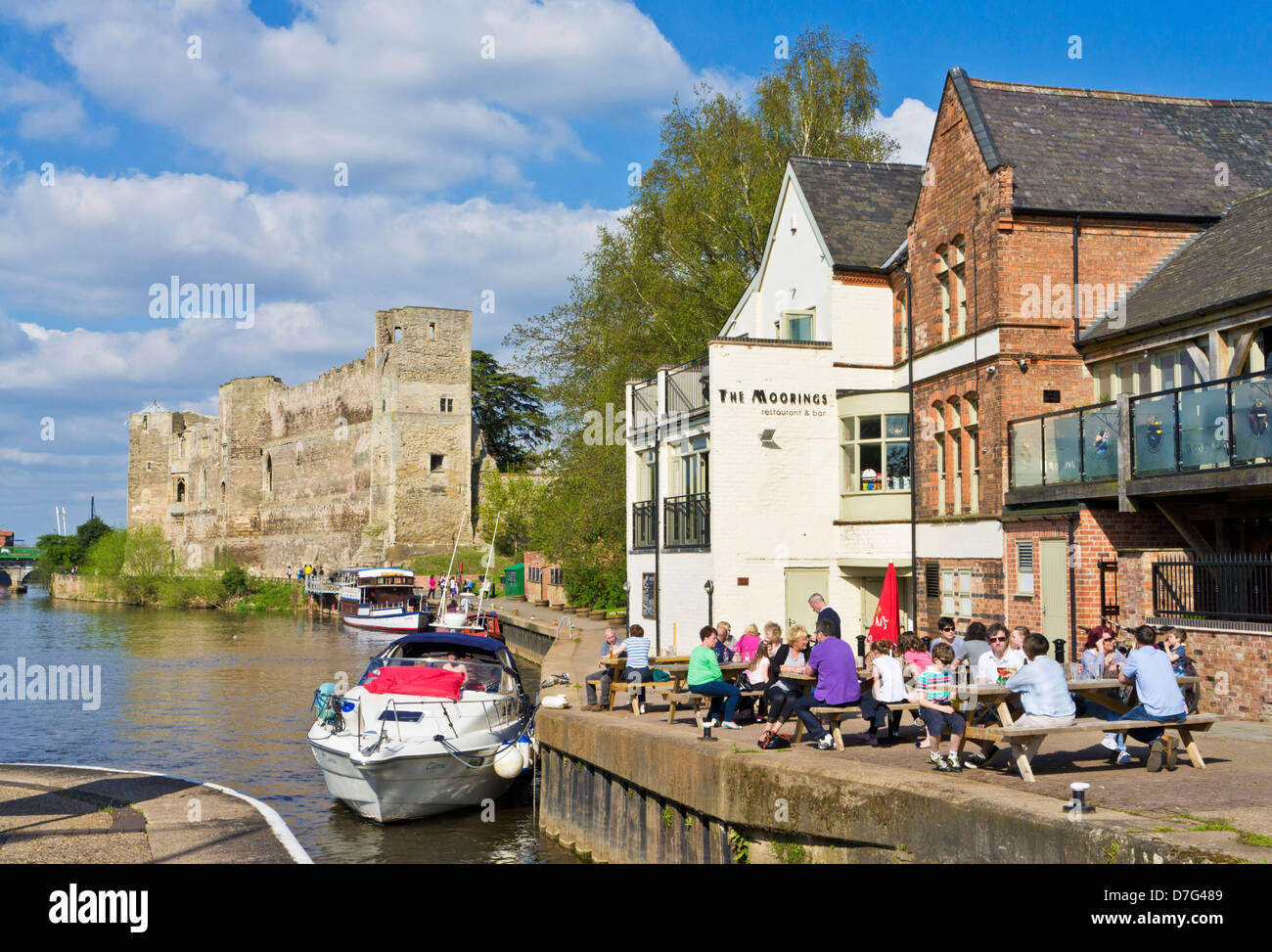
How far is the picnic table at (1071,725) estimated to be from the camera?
9.38m

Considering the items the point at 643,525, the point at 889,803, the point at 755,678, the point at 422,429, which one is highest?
the point at 422,429

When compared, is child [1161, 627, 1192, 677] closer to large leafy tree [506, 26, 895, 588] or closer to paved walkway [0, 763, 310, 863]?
paved walkway [0, 763, 310, 863]

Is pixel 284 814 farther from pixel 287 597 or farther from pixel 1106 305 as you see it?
pixel 287 597

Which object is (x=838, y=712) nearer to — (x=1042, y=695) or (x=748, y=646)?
(x=1042, y=695)

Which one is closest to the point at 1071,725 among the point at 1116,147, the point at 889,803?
the point at 889,803

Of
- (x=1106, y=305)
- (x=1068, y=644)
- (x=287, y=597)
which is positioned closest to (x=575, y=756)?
(x=1068, y=644)

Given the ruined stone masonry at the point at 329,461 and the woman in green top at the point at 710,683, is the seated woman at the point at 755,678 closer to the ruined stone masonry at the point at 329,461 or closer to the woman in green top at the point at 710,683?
the woman in green top at the point at 710,683

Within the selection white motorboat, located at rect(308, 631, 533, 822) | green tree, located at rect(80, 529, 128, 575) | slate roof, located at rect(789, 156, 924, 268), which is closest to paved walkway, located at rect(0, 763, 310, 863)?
white motorboat, located at rect(308, 631, 533, 822)

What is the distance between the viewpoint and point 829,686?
1193 cm

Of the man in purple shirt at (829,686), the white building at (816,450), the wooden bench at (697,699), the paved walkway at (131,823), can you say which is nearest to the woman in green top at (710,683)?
the wooden bench at (697,699)

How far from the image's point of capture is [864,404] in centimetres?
2600

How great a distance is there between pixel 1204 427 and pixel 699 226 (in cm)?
2336

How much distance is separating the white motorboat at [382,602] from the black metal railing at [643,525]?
28407mm
